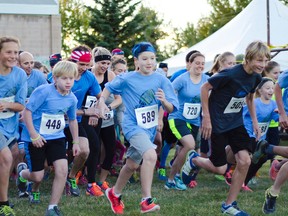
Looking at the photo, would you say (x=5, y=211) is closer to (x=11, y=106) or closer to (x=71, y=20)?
(x=11, y=106)

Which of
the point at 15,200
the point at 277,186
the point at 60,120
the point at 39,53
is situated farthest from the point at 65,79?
the point at 39,53

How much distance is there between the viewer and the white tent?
1802cm

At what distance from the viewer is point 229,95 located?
6211 millimetres

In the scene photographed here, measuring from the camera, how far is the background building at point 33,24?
2345cm

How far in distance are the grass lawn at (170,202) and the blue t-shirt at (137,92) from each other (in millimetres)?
845

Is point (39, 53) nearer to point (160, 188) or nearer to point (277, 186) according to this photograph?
point (160, 188)

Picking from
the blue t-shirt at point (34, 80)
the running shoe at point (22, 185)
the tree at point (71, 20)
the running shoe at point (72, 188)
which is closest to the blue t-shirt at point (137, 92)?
the running shoe at point (72, 188)

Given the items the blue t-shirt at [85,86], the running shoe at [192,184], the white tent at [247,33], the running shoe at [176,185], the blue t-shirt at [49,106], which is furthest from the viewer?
the white tent at [247,33]

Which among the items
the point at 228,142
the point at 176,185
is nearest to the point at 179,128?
the point at 176,185

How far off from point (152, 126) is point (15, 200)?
209 centimetres

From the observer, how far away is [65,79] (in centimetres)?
625

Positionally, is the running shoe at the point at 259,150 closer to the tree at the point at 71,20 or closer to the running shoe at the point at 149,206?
the running shoe at the point at 149,206

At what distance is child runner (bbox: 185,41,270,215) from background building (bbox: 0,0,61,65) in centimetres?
1771

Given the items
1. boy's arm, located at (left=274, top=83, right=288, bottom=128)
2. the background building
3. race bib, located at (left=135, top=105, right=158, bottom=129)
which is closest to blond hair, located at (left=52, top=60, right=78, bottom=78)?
race bib, located at (left=135, top=105, right=158, bottom=129)
